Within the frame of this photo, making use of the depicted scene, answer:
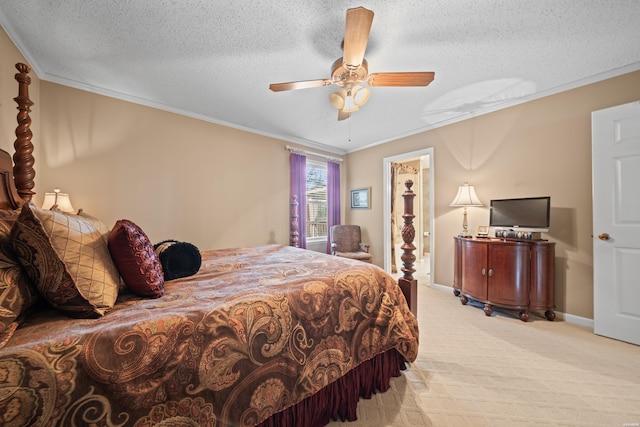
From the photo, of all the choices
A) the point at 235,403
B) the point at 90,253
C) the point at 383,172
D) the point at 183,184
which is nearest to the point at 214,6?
the point at 90,253

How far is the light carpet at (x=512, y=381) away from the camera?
1.32m

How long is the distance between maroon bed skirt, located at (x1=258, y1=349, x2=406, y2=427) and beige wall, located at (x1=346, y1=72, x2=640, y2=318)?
2.36 m

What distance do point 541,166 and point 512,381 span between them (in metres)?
2.41

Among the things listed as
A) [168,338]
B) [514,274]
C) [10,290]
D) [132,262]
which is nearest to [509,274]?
[514,274]

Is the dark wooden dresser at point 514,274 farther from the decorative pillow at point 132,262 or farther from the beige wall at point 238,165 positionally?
the decorative pillow at point 132,262

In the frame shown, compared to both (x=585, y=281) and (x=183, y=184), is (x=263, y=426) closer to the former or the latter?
(x=183, y=184)

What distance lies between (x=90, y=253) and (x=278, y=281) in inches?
33.4

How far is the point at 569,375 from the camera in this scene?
1649 millimetres

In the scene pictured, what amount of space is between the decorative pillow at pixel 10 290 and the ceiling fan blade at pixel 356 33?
6.15ft

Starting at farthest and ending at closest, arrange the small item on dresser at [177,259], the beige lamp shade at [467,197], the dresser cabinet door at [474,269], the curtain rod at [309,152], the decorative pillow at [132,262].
→ the curtain rod at [309,152] < the beige lamp shade at [467,197] < the dresser cabinet door at [474,269] < the small item on dresser at [177,259] < the decorative pillow at [132,262]

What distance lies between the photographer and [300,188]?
420cm

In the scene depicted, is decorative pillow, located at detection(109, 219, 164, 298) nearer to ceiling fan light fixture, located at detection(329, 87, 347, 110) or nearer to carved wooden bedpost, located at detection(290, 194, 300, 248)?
ceiling fan light fixture, located at detection(329, 87, 347, 110)

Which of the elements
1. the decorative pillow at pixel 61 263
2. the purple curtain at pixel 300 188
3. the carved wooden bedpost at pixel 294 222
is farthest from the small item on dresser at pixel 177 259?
the purple curtain at pixel 300 188

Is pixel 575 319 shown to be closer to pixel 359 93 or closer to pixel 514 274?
pixel 514 274
